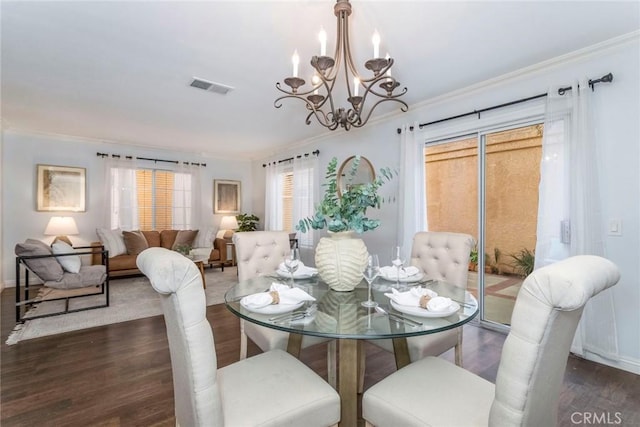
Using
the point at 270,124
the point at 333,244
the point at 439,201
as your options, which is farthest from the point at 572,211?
Result: the point at 270,124

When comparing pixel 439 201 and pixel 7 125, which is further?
pixel 7 125

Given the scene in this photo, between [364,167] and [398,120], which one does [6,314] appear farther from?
[398,120]

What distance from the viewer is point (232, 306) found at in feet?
4.88

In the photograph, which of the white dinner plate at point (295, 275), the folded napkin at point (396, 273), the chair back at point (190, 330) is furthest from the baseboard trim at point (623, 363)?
the chair back at point (190, 330)

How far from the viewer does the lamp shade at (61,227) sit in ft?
15.3

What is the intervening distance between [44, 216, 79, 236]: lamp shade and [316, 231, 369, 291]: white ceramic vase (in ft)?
16.3

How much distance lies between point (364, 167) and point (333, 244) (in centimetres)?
279

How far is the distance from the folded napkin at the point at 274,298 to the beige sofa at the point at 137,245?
12.4ft

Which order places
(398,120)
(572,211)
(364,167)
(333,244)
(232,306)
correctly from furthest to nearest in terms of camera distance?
(364,167) < (398,120) < (572,211) < (333,244) < (232,306)

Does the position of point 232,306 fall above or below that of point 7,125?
below

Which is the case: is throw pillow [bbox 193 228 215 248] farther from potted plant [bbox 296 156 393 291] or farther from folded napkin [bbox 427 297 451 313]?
folded napkin [bbox 427 297 451 313]

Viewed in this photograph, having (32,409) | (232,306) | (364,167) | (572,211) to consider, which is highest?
(364,167)

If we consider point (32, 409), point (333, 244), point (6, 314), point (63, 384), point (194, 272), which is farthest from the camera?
point (6, 314)

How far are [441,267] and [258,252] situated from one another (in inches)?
52.9
